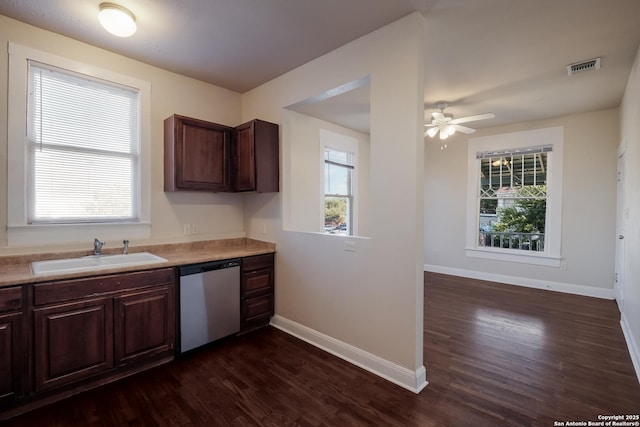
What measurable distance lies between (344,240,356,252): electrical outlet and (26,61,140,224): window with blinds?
2.15 meters

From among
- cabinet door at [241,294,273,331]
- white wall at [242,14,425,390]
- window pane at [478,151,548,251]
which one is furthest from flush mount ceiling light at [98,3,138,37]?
window pane at [478,151,548,251]

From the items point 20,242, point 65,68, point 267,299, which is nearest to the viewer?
point 20,242

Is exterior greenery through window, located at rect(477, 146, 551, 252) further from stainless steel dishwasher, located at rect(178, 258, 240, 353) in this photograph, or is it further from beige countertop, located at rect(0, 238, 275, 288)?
stainless steel dishwasher, located at rect(178, 258, 240, 353)

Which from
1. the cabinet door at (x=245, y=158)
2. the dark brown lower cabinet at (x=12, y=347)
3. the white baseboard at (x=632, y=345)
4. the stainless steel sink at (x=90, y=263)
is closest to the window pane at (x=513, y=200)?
the white baseboard at (x=632, y=345)

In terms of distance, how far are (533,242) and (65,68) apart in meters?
6.52

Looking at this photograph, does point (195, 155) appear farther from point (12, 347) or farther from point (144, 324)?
point (12, 347)

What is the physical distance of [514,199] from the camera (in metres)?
5.10

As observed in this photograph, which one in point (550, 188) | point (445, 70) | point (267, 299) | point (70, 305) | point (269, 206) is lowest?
point (267, 299)

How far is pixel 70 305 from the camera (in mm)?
2084

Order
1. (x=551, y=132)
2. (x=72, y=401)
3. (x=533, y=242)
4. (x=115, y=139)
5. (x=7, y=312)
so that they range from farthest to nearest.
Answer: (x=533, y=242)
(x=551, y=132)
(x=115, y=139)
(x=72, y=401)
(x=7, y=312)

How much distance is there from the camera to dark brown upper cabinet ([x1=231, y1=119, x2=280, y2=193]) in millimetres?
3180

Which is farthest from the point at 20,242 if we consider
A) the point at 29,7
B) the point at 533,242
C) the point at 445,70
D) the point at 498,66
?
the point at 533,242

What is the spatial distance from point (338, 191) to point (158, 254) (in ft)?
10.3

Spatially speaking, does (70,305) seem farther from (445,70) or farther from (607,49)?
(607,49)
